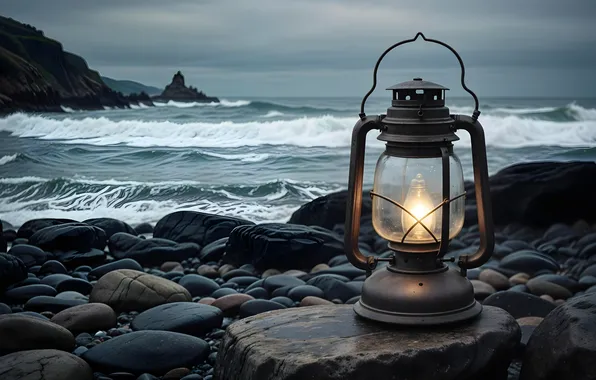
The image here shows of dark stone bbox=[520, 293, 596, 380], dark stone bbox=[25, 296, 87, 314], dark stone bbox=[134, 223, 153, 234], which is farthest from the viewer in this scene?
dark stone bbox=[134, 223, 153, 234]

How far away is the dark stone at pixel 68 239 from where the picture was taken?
5.41 meters

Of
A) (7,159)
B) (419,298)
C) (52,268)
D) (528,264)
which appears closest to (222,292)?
(52,268)

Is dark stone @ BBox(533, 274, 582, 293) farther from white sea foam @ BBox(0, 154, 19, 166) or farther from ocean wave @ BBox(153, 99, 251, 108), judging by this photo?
ocean wave @ BBox(153, 99, 251, 108)

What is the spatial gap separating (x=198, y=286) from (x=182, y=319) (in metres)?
0.93

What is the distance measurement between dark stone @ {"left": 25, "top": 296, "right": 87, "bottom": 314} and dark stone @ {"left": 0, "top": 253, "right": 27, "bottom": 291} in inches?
20.8

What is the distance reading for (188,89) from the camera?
8.77m

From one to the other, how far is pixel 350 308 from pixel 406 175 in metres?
0.56

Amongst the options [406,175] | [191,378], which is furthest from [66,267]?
[406,175]

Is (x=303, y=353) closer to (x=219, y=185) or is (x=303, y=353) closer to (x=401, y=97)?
(x=401, y=97)

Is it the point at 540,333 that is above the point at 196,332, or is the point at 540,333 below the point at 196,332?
above

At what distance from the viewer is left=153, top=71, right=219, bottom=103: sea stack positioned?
8.30 meters

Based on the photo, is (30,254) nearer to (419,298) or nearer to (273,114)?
(419,298)

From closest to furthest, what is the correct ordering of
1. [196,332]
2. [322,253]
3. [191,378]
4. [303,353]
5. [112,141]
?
[303,353], [191,378], [196,332], [322,253], [112,141]

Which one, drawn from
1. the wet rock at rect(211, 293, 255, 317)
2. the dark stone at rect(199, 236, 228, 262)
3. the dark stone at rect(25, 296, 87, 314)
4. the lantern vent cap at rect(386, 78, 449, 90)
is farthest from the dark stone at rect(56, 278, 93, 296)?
the lantern vent cap at rect(386, 78, 449, 90)
